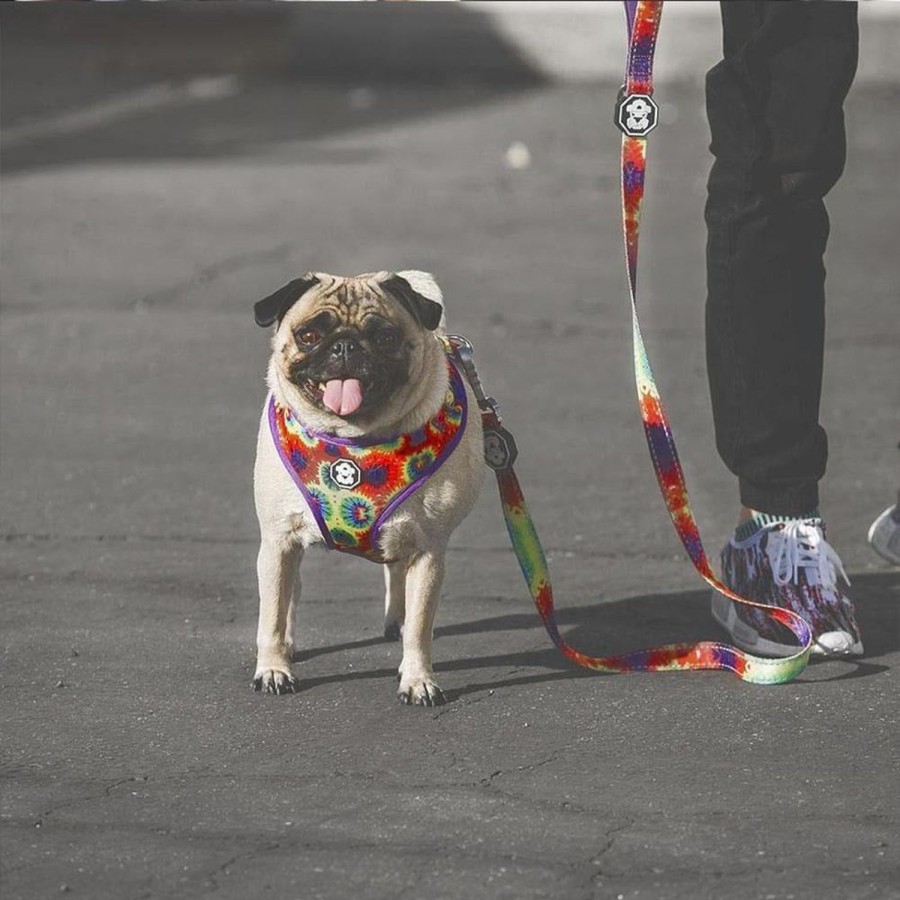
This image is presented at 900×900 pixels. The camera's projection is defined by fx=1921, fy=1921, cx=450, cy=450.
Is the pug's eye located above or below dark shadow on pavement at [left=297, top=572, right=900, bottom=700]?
above

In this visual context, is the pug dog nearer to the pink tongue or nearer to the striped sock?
the pink tongue

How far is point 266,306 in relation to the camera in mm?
4320

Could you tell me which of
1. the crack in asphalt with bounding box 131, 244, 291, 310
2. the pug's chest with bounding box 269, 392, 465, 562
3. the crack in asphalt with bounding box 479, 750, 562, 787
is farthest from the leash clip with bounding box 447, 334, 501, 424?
the crack in asphalt with bounding box 131, 244, 291, 310

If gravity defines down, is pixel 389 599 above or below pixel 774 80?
below

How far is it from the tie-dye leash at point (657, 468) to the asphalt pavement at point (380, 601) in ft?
0.23

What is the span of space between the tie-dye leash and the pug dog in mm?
218

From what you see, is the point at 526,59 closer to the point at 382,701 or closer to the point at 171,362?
the point at 171,362

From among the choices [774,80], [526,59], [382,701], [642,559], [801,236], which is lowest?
[526,59]

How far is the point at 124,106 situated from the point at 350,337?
605 inches

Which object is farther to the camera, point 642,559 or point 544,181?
point 544,181

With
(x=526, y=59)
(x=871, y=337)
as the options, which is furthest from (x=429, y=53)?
(x=871, y=337)

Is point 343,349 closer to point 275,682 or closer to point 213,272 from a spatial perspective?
point 275,682

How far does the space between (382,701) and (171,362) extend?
4.31 m

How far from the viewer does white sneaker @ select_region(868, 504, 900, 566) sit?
18.2ft
